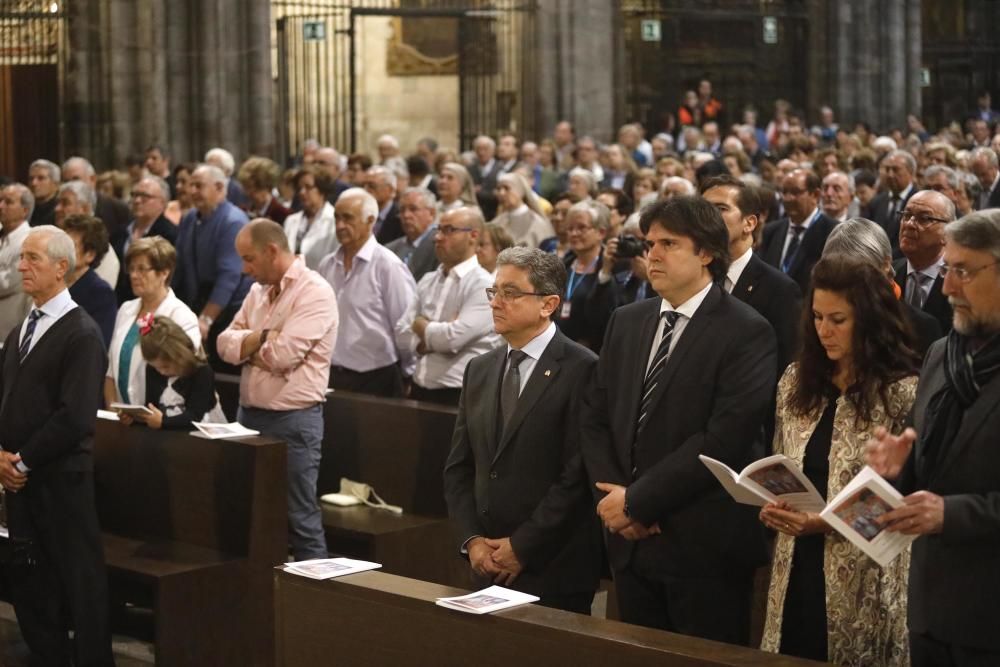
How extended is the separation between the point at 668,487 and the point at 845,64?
20549mm

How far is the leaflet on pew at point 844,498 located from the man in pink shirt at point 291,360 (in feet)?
9.92

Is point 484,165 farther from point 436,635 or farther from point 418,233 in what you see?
point 436,635

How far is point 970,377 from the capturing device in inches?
148

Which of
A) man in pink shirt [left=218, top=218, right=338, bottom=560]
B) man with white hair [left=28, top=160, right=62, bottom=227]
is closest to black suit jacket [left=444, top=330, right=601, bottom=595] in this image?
man in pink shirt [left=218, top=218, right=338, bottom=560]

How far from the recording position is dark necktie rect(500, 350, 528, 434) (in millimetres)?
5141

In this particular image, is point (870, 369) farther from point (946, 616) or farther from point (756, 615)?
point (756, 615)

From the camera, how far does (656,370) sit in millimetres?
4738

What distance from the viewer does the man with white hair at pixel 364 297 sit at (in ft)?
26.6

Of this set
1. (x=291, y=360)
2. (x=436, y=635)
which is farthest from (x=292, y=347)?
(x=436, y=635)

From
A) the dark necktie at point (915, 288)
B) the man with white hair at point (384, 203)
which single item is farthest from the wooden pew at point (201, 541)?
the man with white hair at point (384, 203)

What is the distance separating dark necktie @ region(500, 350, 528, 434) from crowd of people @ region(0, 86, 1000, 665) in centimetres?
1

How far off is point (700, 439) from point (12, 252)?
222 inches

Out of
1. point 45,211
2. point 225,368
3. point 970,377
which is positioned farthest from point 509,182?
point 970,377

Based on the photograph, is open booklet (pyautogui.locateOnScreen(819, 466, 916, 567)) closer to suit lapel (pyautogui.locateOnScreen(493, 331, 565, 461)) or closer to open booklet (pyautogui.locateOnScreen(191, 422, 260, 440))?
suit lapel (pyautogui.locateOnScreen(493, 331, 565, 461))
